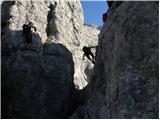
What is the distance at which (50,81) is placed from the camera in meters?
36.6

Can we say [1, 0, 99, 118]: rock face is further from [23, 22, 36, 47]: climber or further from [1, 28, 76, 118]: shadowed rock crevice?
[23, 22, 36, 47]: climber

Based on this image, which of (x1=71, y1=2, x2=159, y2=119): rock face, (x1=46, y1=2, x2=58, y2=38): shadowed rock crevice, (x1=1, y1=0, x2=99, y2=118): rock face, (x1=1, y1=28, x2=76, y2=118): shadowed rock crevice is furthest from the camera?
(x1=46, y1=2, x2=58, y2=38): shadowed rock crevice

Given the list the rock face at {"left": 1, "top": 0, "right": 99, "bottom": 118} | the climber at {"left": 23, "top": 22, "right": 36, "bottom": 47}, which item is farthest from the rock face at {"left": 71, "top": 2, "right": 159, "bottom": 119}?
the climber at {"left": 23, "top": 22, "right": 36, "bottom": 47}

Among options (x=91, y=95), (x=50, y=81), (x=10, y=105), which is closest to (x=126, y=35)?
(x=91, y=95)

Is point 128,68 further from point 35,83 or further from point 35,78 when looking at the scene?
point 35,78

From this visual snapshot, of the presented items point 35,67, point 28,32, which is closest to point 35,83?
point 35,67

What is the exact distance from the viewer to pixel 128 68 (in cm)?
2845

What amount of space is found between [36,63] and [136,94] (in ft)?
40.6

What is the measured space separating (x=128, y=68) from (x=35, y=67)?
10.8 meters

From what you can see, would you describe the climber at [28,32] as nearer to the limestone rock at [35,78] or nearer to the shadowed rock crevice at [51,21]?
the limestone rock at [35,78]

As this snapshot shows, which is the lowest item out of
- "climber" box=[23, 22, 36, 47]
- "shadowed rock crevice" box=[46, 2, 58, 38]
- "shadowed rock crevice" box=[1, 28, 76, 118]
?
"shadowed rock crevice" box=[1, 28, 76, 118]

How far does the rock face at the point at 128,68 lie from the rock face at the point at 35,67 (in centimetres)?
305

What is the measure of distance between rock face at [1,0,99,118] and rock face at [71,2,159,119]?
3.05m

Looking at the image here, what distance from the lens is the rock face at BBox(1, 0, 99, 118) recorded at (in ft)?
117
